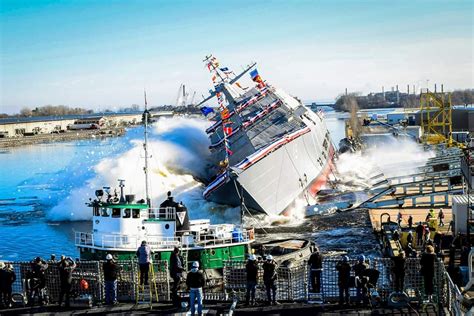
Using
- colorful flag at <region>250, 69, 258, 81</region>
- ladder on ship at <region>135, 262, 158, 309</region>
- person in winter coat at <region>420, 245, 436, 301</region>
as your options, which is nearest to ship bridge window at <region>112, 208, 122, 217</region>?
ladder on ship at <region>135, 262, 158, 309</region>

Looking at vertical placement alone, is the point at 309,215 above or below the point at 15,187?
below

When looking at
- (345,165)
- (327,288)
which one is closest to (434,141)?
(345,165)

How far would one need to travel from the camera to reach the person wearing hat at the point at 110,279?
761 inches

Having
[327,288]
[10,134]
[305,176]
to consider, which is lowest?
[327,288]

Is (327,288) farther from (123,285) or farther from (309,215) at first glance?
(309,215)

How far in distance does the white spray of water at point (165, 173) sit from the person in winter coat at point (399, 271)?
26472 millimetres

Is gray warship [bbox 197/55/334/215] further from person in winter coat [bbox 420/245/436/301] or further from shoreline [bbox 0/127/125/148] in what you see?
shoreline [bbox 0/127/125/148]

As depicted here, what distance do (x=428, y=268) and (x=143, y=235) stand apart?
12.3 meters

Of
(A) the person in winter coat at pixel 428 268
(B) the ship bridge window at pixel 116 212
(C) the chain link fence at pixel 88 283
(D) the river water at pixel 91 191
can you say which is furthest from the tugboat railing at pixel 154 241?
(D) the river water at pixel 91 191

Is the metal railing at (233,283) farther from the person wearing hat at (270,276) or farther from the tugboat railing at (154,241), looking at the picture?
the tugboat railing at (154,241)

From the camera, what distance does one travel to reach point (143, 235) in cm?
2622

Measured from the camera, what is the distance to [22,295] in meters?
20.7

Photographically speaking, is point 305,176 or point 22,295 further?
point 305,176

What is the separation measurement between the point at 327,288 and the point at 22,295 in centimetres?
981
